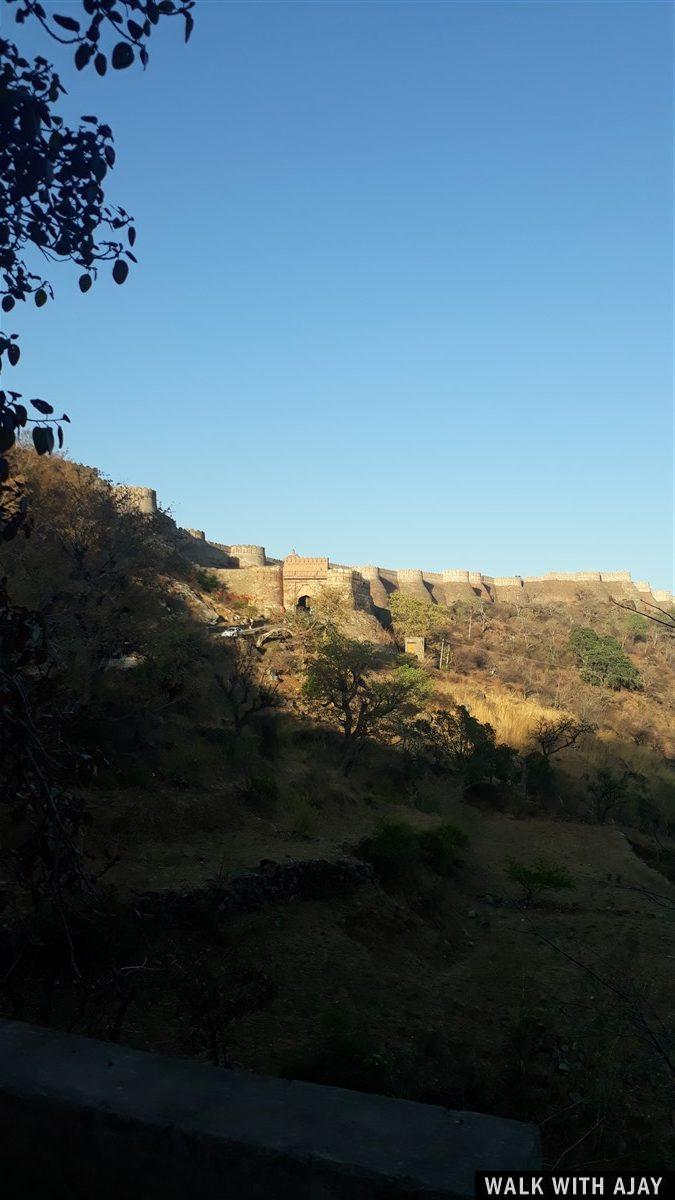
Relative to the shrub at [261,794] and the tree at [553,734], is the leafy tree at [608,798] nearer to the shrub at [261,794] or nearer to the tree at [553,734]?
the tree at [553,734]

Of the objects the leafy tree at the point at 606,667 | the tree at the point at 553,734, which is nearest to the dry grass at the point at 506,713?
the tree at the point at 553,734

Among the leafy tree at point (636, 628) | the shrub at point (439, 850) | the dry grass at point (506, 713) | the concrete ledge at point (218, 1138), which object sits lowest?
the shrub at point (439, 850)

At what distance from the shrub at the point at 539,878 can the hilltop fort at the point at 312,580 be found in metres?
17.6

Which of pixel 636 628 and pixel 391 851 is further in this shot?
pixel 636 628

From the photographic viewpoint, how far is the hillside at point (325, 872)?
17.4 feet

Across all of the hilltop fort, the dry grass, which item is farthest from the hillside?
the hilltop fort

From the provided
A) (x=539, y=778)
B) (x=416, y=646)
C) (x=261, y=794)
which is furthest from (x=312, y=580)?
(x=261, y=794)

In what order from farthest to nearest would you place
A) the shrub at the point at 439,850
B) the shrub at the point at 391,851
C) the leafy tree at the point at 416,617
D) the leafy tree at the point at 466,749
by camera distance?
1. the leafy tree at the point at 416,617
2. the leafy tree at the point at 466,749
3. the shrub at the point at 439,850
4. the shrub at the point at 391,851

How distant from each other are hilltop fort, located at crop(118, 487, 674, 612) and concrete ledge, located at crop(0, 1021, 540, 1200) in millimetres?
25683

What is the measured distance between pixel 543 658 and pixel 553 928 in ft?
109

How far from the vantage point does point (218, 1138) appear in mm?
1895

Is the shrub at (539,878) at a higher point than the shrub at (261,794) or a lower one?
lower

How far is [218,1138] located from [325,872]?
903cm

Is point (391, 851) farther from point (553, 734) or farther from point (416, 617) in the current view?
point (416, 617)
